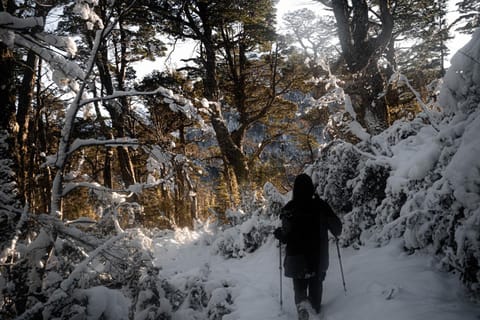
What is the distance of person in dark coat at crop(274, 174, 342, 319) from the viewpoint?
144 inches

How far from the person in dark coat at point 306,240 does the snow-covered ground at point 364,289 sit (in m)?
0.33

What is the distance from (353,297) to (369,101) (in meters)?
5.23

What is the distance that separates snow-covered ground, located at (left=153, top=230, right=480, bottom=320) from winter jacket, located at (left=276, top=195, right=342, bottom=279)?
56 centimetres

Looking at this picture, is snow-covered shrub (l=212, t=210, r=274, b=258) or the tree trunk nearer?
the tree trunk

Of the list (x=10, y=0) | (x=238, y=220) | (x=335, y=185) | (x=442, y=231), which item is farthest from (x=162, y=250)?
(x=442, y=231)

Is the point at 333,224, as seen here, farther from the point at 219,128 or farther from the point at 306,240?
the point at 219,128

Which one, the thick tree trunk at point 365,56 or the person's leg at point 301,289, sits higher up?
the thick tree trunk at point 365,56

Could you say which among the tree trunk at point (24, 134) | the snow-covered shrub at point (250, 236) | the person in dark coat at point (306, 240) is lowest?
the snow-covered shrub at point (250, 236)

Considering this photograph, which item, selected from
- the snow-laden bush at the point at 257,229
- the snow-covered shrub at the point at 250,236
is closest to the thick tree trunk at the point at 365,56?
the snow-laden bush at the point at 257,229

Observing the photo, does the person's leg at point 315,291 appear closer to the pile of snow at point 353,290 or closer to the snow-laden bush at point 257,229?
the pile of snow at point 353,290

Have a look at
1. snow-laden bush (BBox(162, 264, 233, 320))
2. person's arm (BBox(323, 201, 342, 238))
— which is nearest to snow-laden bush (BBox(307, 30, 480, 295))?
person's arm (BBox(323, 201, 342, 238))

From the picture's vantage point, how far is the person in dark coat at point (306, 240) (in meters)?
→ 3.67

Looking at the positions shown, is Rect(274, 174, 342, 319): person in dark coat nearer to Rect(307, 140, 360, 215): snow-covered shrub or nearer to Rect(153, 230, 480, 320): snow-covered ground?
Rect(153, 230, 480, 320): snow-covered ground

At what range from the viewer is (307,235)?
3.75m
